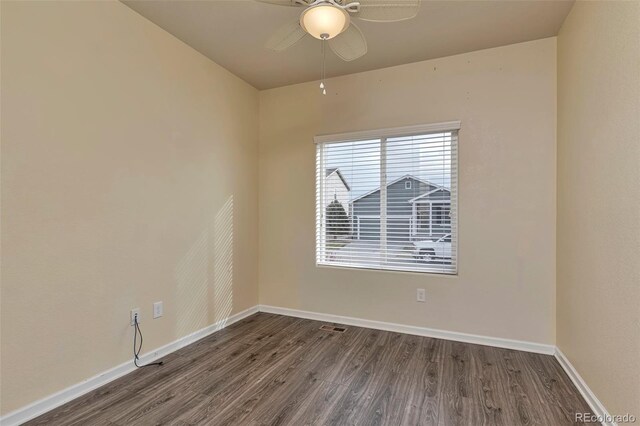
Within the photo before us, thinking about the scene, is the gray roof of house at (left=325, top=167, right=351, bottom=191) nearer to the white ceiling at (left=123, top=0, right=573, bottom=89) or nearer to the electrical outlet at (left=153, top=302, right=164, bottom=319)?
the white ceiling at (left=123, top=0, right=573, bottom=89)

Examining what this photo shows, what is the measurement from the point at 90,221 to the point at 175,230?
0.72 metres

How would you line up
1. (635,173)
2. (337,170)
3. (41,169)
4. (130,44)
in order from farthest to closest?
1. (337,170)
2. (130,44)
3. (41,169)
4. (635,173)

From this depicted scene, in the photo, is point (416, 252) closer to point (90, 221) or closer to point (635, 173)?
point (635, 173)

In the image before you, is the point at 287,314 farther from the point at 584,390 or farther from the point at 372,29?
the point at 372,29

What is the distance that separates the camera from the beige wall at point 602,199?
155 centimetres

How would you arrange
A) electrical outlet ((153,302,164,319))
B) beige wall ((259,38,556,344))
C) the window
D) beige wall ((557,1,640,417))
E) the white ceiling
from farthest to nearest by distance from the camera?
1. the window
2. beige wall ((259,38,556,344))
3. electrical outlet ((153,302,164,319))
4. the white ceiling
5. beige wall ((557,1,640,417))

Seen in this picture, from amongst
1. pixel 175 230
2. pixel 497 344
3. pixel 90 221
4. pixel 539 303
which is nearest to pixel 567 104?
pixel 539 303

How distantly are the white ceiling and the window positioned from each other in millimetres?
747

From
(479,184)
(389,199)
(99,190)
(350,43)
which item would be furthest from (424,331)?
(99,190)

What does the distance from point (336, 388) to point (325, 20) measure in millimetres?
2326

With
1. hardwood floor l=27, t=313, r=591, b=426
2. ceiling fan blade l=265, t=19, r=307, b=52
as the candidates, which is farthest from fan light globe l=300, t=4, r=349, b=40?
hardwood floor l=27, t=313, r=591, b=426

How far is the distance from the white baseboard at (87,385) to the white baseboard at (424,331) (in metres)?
1.00

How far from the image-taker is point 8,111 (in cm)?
175

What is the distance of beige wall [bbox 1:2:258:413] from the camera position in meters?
1.80
